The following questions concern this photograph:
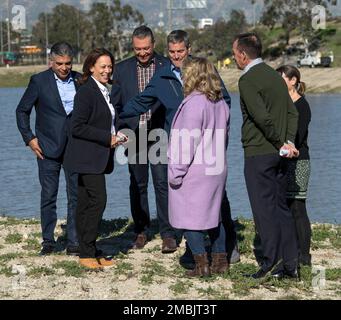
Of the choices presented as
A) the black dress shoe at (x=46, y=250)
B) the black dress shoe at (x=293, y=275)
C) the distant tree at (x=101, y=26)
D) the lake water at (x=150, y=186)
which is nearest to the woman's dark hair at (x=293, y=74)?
the black dress shoe at (x=293, y=275)

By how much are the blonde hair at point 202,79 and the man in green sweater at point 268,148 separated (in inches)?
7.4

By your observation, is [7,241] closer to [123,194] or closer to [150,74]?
[150,74]

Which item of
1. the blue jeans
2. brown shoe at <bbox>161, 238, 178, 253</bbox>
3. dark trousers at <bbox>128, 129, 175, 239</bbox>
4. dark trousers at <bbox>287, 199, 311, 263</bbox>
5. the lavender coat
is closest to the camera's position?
the lavender coat

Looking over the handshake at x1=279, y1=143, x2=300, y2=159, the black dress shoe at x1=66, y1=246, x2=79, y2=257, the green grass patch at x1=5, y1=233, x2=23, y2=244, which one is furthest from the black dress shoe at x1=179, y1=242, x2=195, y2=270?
the green grass patch at x1=5, y1=233, x2=23, y2=244

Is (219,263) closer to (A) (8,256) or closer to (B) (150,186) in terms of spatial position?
(A) (8,256)

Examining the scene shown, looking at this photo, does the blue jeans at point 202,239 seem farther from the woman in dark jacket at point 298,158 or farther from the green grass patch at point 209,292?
the woman in dark jacket at point 298,158

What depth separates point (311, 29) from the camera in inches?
2901

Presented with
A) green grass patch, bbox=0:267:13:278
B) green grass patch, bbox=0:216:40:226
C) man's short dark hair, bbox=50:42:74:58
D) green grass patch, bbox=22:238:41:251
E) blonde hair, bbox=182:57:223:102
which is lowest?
green grass patch, bbox=0:216:40:226

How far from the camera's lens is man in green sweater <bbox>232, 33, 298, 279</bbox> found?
648 cm

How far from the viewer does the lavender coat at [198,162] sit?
6500mm

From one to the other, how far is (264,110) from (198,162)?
61 cm

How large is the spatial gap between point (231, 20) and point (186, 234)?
8571 cm

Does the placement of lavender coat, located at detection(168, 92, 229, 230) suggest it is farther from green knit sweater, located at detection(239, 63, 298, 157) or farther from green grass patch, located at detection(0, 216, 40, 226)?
green grass patch, located at detection(0, 216, 40, 226)
